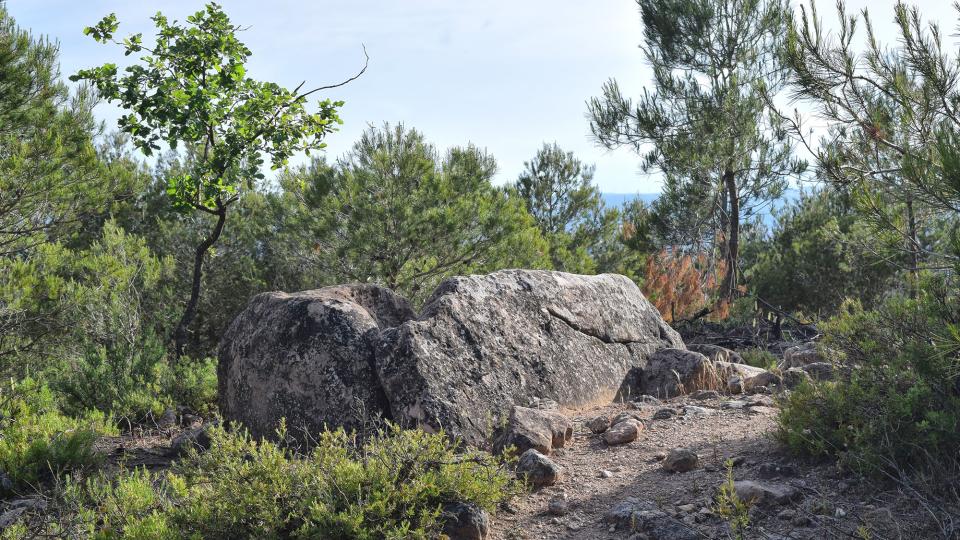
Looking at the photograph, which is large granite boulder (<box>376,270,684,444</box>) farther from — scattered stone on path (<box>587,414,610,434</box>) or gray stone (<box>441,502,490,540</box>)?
gray stone (<box>441,502,490,540</box>)

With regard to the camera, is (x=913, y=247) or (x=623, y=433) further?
(x=913, y=247)

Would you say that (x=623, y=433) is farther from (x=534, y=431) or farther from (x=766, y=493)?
(x=766, y=493)

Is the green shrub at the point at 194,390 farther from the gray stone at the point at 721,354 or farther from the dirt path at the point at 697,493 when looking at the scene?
the gray stone at the point at 721,354

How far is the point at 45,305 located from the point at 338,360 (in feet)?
19.4

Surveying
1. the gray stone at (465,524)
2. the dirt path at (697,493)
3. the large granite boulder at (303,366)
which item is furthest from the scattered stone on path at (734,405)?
the gray stone at (465,524)

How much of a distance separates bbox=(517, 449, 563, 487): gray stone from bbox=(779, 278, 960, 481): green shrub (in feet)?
4.32

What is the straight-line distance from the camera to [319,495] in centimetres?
405

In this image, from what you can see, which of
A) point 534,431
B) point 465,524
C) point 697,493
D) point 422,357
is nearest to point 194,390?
point 422,357

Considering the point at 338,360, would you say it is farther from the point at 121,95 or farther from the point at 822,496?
the point at 121,95

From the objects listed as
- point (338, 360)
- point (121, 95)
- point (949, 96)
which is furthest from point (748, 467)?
point (121, 95)

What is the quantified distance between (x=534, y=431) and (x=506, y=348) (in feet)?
3.40

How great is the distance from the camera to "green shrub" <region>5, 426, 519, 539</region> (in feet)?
13.0

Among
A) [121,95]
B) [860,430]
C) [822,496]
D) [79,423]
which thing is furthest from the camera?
[121,95]

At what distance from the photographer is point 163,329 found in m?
12.8
